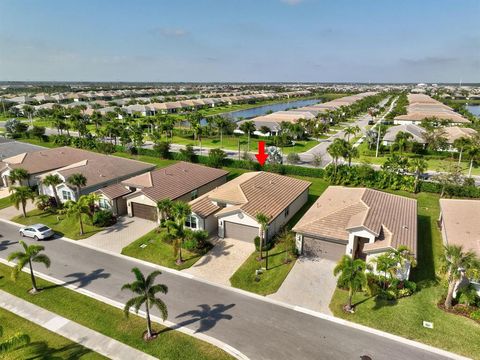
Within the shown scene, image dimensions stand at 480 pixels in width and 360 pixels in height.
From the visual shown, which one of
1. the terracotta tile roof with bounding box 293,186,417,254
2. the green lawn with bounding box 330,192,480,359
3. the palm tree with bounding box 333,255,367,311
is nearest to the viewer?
the green lawn with bounding box 330,192,480,359

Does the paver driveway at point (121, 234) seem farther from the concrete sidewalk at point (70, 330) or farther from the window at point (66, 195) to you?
the concrete sidewalk at point (70, 330)

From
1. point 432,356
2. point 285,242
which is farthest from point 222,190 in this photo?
point 432,356

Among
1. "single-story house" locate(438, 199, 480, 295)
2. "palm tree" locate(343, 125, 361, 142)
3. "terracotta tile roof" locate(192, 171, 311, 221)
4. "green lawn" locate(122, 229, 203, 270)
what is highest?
"palm tree" locate(343, 125, 361, 142)

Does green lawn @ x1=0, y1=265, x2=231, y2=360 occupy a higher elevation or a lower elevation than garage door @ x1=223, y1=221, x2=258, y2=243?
lower

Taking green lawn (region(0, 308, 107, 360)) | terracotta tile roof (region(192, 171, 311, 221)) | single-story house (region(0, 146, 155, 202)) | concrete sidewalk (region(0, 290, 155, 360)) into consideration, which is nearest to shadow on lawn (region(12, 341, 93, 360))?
green lawn (region(0, 308, 107, 360))

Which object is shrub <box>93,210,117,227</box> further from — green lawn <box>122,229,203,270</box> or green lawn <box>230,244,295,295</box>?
green lawn <box>230,244,295,295</box>

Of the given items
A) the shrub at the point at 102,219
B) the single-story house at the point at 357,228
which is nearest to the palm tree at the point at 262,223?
the single-story house at the point at 357,228

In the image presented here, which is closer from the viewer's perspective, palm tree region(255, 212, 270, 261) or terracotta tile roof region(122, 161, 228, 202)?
palm tree region(255, 212, 270, 261)

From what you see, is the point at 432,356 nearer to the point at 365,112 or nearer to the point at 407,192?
the point at 407,192
